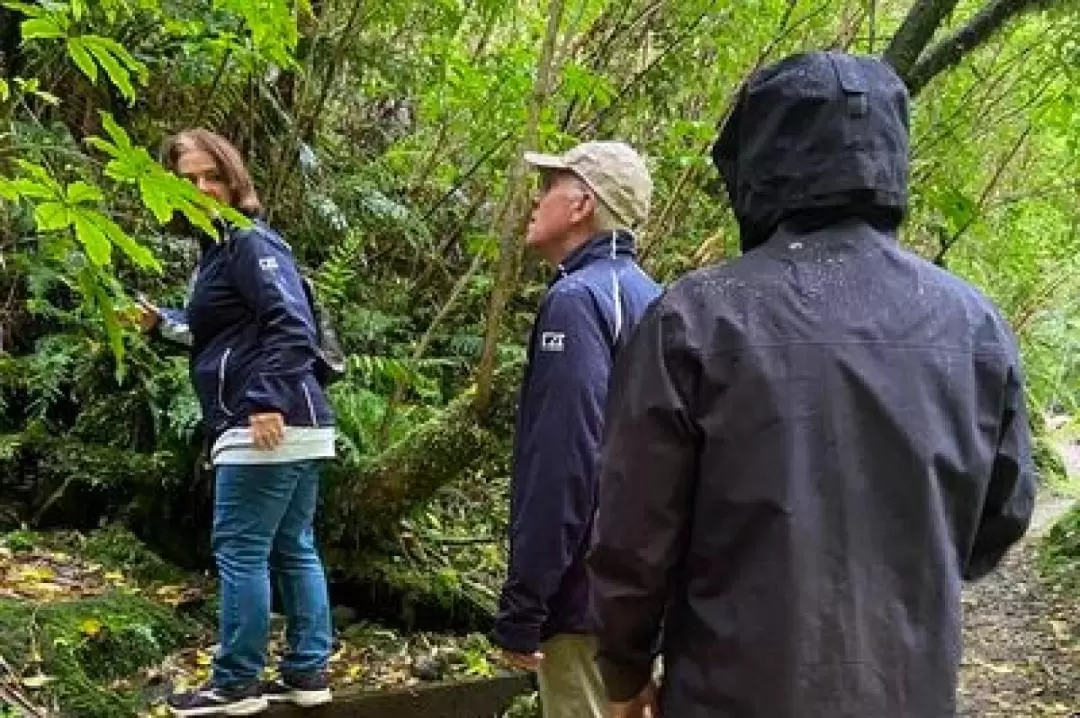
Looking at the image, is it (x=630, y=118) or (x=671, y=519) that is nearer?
(x=671, y=519)

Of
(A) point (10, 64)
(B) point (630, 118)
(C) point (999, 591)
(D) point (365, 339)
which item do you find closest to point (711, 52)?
(B) point (630, 118)

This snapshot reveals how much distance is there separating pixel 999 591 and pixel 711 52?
499 centimetres

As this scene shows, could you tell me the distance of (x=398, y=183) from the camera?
28.3ft

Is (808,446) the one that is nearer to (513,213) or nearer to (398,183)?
(513,213)

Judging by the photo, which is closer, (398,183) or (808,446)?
(808,446)

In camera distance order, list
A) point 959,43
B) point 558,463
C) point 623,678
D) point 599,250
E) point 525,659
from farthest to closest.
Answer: point 959,43 → point 599,250 → point 525,659 → point 558,463 → point 623,678

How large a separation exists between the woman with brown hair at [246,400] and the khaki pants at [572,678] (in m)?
1.40

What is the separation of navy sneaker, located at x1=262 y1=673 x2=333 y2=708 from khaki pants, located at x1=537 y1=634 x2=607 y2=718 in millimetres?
1489

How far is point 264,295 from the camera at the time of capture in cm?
428

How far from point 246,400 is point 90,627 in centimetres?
126

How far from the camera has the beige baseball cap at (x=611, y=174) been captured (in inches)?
138

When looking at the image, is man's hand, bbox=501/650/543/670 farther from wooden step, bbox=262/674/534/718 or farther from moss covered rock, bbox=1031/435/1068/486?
moss covered rock, bbox=1031/435/1068/486

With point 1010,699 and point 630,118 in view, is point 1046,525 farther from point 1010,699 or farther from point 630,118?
point 630,118

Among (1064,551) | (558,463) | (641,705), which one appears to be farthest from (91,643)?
(1064,551)
